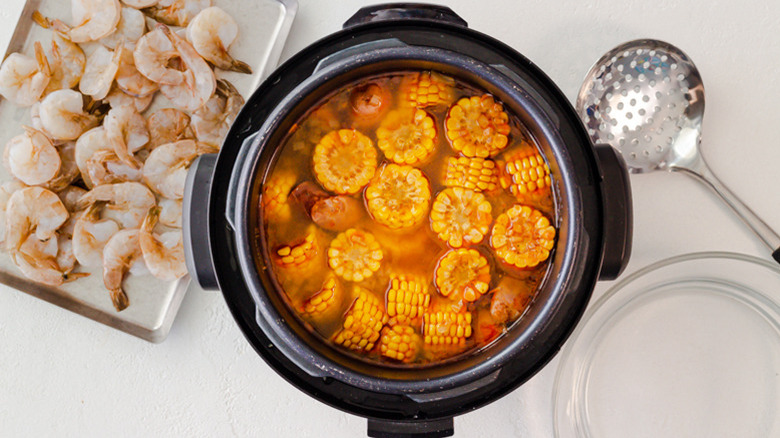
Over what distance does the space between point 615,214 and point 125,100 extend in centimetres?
91

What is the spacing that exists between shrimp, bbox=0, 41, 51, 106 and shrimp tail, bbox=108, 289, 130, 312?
0.40 metres

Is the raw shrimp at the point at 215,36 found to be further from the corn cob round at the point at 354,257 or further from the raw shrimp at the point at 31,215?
the corn cob round at the point at 354,257

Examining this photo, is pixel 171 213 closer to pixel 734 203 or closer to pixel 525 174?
pixel 525 174

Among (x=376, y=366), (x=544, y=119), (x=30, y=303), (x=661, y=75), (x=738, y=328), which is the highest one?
(x=661, y=75)

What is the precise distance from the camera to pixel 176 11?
3.86ft

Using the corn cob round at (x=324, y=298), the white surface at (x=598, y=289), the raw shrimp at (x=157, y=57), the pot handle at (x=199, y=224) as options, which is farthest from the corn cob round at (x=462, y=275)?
the raw shrimp at (x=157, y=57)

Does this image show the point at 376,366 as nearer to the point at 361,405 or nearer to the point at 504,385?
the point at 361,405

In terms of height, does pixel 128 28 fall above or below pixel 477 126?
below

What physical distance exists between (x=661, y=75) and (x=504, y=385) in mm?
653

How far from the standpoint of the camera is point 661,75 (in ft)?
3.65

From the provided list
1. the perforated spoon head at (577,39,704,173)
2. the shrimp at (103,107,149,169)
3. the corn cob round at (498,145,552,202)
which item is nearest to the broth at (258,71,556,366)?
the corn cob round at (498,145,552,202)

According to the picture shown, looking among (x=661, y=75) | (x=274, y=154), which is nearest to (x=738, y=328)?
(x=661, y=75)

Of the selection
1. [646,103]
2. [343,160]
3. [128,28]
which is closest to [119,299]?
[128,28]

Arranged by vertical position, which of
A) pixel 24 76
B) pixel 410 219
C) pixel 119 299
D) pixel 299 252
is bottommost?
pixel 119 299
